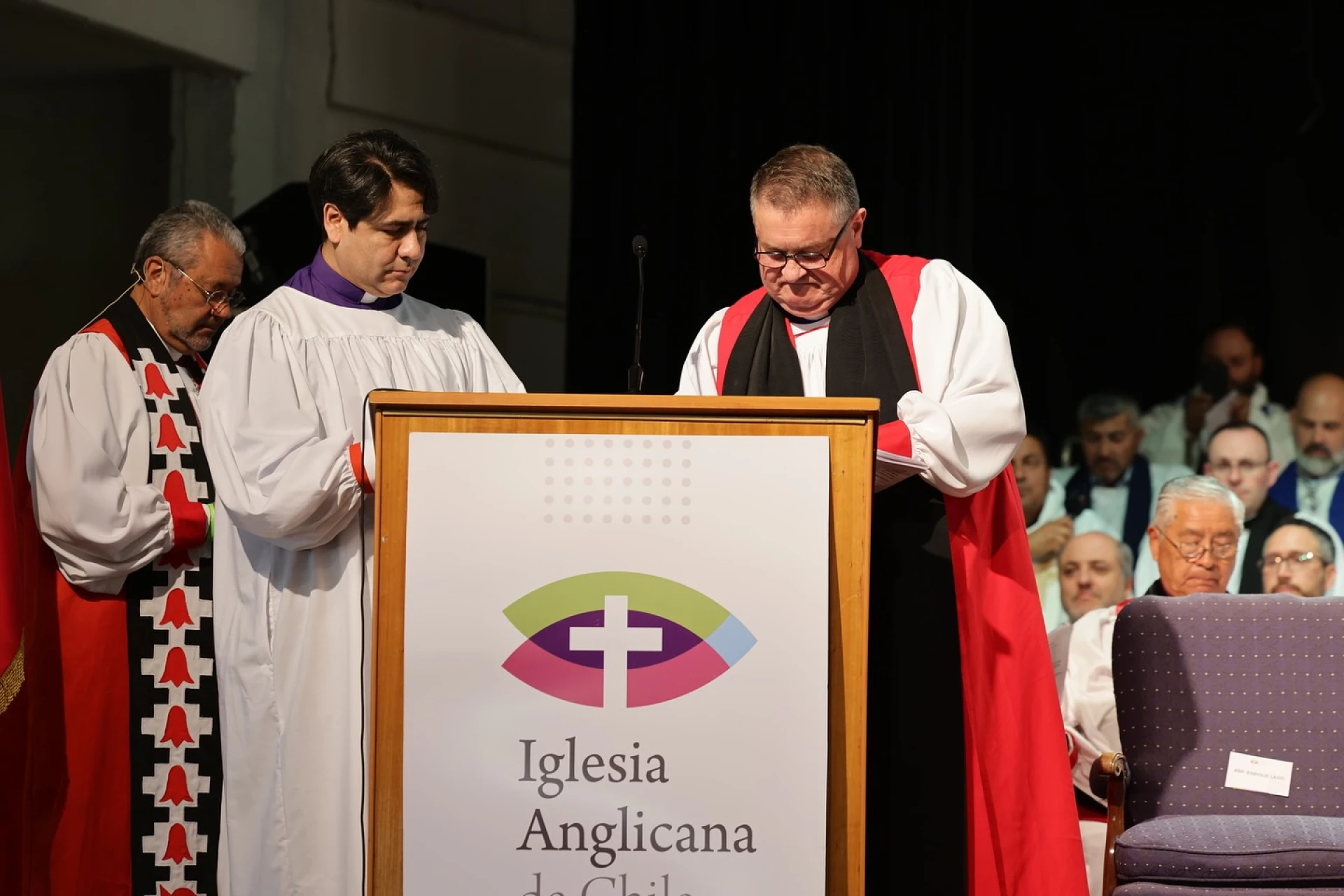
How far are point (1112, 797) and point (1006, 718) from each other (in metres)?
1.02

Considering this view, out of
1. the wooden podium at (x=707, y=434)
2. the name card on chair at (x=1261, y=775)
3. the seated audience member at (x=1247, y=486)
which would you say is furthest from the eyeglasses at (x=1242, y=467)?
the wooden podium at (x=707, y=434)

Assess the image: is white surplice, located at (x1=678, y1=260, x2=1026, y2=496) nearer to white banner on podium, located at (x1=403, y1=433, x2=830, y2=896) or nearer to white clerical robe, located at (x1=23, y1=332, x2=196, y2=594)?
white banner on podium, located at (x1=403, y1=433, x2=830, y2=896)

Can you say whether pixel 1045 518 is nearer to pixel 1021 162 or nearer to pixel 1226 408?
pixel 1226 408

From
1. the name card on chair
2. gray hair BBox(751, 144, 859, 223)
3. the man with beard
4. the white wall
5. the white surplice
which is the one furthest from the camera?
the man with beard

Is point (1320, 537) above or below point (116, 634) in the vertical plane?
above

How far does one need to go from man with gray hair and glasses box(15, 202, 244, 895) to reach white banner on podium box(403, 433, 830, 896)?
4.84 feet

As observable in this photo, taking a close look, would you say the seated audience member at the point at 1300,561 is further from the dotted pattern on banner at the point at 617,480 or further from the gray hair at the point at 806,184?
the dotted pattern on banner at the point at 617,480

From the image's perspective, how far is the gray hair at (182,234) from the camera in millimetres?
3939

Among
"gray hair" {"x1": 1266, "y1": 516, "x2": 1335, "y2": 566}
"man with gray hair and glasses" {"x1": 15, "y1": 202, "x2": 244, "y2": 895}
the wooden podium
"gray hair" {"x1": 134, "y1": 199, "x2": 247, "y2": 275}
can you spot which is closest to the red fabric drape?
"man with gray hair and glasses" {"x1": 15, "y1": 202, "x2": 244, "y2": 895}

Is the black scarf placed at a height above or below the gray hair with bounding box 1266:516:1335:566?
above

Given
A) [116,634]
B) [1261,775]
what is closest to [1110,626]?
[1261,775]

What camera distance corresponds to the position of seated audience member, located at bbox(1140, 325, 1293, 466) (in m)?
5.99

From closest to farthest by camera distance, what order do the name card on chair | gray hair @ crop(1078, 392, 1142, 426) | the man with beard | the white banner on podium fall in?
1. the white banner on podium
2. the name card on chair
3. the man with beard
4. gray hair @ crop(1078, 392, 1142, 426)

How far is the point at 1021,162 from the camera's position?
615 centimetres
